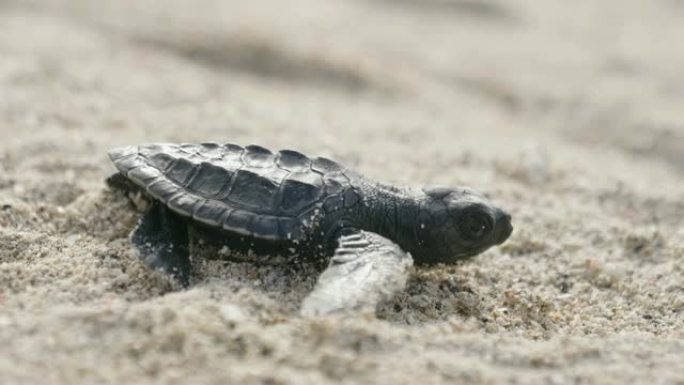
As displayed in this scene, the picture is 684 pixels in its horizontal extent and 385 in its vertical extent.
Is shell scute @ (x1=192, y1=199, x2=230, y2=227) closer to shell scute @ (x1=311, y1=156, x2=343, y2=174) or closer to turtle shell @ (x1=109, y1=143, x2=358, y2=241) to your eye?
turtle shell @ (x1=109, y1=143, x2=358, y2=241)

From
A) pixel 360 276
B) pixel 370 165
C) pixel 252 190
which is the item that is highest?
pixel 252 190

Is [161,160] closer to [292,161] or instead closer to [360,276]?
[292,161]

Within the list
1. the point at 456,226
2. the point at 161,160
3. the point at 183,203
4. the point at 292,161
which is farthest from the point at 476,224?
the point at 161,160

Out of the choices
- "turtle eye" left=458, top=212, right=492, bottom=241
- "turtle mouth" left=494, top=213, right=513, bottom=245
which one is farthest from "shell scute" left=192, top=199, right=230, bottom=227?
"turtle mouth" left=494, top=213, right=513, bottom=245

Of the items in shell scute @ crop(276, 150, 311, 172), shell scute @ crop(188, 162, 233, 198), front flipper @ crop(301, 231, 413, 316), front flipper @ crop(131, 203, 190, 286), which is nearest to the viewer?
front flipper @ crop(301, 231, 413, 316)

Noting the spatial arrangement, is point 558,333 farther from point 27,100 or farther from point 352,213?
point 27,100

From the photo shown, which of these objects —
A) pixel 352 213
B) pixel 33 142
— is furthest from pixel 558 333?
pixel 33 142

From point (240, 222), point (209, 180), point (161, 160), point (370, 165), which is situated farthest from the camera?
point (370, 165)
